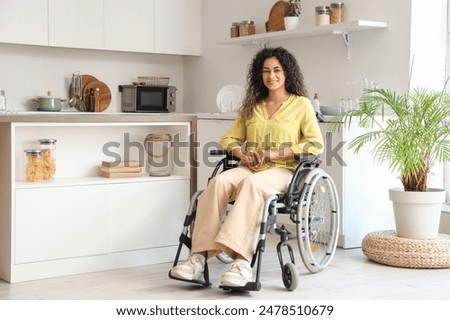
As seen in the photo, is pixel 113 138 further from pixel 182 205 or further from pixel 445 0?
pixel 445 0

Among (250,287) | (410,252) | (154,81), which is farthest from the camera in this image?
(154,81)

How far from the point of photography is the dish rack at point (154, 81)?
6578 millimetres

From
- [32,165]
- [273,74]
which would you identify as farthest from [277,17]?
[32,165]

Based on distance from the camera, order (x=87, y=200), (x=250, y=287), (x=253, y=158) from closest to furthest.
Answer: (x=250, y=287), (x=253, y=158), (x=87, y=200)

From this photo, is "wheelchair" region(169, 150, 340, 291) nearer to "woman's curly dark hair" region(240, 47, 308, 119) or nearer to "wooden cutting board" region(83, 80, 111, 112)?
"woman's curly dark hair" region(240, 47, 308, 119)

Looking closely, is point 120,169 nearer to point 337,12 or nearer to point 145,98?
point 337,12

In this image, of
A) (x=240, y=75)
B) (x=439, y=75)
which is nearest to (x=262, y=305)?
(x=439, y=75)

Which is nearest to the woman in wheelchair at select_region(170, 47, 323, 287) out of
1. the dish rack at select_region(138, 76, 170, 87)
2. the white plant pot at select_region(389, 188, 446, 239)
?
the white plant pot at select_region(389, 188, 446, 239)

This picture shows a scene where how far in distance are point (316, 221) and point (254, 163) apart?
43 cm

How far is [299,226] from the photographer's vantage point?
3568mm

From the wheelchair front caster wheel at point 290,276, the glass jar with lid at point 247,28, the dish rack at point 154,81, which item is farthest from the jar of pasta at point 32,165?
the dish rack at point 154,81

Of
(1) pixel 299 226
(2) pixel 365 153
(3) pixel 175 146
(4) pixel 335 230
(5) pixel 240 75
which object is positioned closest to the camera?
(1) pixel 299 226

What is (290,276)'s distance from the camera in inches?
137

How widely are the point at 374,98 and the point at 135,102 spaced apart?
2799 mm
